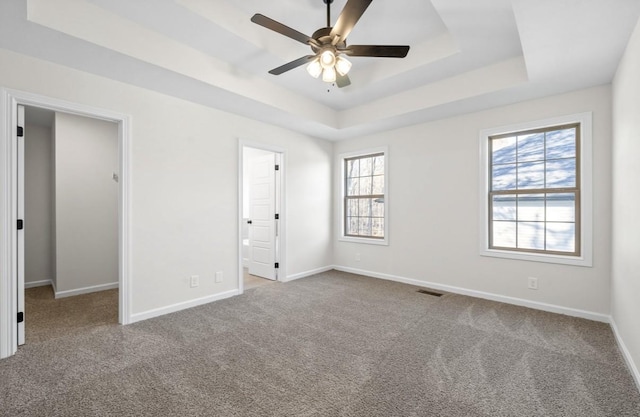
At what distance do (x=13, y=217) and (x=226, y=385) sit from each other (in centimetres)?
227

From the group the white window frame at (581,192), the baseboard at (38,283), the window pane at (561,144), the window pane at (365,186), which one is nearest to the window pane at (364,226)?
the window pane at (365,186)

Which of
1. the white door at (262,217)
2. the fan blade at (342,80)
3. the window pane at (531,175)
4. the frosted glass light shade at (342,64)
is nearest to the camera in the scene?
the frosted glass light shade at (342,64)

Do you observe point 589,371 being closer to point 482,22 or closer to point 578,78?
point 578,78

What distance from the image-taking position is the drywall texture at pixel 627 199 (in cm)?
214

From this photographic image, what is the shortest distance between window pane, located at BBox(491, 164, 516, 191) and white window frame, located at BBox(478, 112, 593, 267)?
105 mm

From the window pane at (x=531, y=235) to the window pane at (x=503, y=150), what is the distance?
32.6 inches

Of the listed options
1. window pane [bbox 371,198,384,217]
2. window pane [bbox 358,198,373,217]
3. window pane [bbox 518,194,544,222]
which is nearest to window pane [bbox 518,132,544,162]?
window pane [bbox 518,194,544,222]

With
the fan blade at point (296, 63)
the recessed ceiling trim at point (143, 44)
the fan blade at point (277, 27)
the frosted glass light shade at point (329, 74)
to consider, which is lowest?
the frosted glass light shade at point (329, 74)

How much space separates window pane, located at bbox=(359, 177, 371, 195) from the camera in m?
5.36

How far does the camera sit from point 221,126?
155 inches

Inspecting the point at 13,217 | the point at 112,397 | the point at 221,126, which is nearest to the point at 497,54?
the point at 221,126

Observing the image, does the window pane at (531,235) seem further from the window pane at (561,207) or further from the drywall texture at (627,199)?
the drywall texture at (627,199)

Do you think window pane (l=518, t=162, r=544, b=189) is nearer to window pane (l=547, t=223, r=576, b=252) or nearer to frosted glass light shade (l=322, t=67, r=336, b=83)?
window pane (l=547, t=223, r=576, b=252)

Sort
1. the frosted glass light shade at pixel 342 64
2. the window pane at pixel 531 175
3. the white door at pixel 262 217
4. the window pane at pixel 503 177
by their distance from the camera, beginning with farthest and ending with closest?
the white door at pixel 262 217 < the window pane at pixel 503 177 < the window pane at pixel 531 175 < the frosted glass light shade at pixel 342 64
